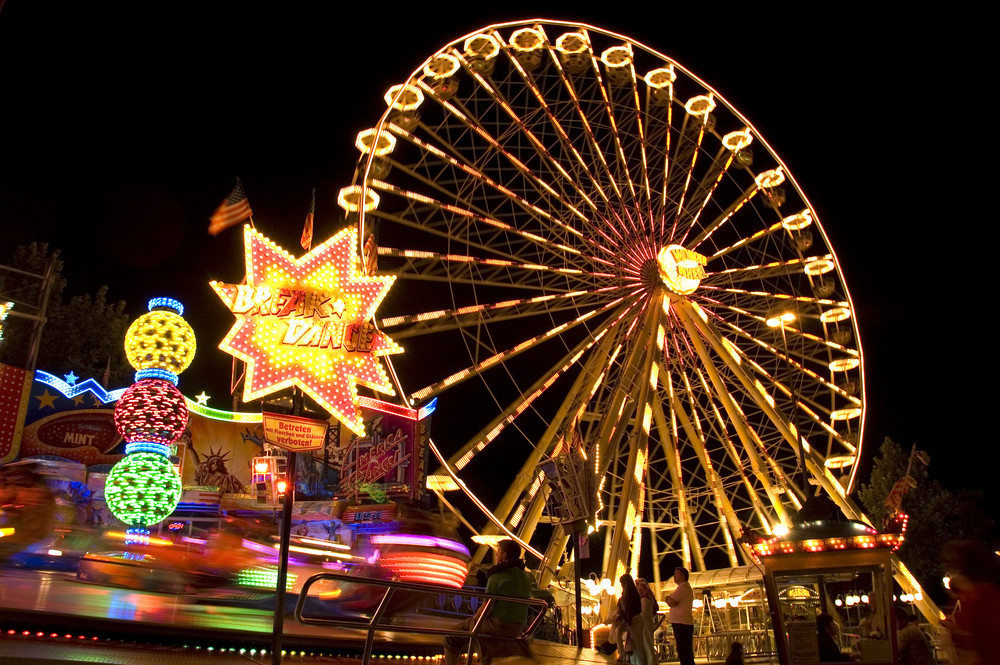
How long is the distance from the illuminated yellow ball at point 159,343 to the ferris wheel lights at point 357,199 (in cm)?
431

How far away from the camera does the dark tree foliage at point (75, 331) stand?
1024 inches

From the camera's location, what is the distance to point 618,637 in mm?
9898

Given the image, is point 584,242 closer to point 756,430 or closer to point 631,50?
point 631,50

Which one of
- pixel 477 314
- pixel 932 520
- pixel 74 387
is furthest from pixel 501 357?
pixel 932 520

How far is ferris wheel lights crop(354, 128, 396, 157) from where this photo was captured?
17.4m

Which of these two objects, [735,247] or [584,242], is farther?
[735,247]

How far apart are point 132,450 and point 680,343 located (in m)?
12.9

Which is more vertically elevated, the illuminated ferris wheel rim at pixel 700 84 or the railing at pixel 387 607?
the illuminated ferris wheel rim at pixel 700 84

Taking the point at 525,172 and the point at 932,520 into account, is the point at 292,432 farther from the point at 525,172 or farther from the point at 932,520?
the point at 932,520

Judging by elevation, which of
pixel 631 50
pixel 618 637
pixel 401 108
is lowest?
pixel 618 637

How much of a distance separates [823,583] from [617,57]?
1424 centimetres

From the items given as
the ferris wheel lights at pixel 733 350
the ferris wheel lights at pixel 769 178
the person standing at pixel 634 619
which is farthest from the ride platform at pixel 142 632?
the ferris wheel lights at pixel 769 178

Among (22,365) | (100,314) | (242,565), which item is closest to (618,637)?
(242,565)

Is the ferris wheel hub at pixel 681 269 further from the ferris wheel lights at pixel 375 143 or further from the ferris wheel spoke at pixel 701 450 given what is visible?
the ferris wheel lights at pixel 375 143
